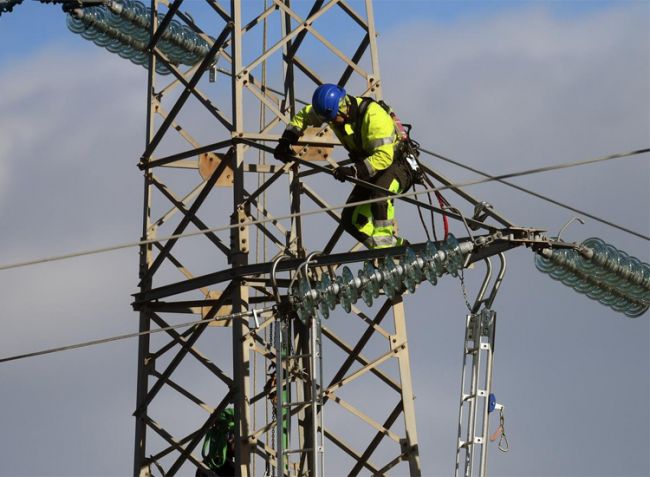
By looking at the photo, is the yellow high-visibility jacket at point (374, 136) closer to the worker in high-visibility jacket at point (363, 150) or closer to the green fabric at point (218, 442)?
the worker in high-visibility jacket at point (363, 150)

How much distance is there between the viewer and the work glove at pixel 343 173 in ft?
66.8

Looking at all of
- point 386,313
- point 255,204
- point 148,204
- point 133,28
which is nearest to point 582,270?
point 386,313

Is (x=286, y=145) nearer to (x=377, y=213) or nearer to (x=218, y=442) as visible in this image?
(x=377, y=213)

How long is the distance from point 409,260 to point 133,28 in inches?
248

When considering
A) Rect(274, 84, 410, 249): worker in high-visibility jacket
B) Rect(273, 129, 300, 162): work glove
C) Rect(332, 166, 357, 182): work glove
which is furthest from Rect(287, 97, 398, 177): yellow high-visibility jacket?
Rect(273, 129, 300, 162): work glove

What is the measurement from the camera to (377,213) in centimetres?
2086

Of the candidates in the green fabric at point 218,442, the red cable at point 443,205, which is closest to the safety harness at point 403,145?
the red cable at point 443,205

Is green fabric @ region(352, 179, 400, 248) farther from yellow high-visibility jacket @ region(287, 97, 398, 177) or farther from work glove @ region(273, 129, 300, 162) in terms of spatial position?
work glove @ region(273, 129, 300, 162)

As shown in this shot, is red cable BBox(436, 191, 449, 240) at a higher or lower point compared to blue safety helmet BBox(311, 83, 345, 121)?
lower

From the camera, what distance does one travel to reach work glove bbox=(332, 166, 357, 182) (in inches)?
802

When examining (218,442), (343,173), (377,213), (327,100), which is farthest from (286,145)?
(218,442)

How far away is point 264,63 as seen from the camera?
75.0ft

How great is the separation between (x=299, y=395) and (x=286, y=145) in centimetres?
274

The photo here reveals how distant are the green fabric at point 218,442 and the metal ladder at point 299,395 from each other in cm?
100
